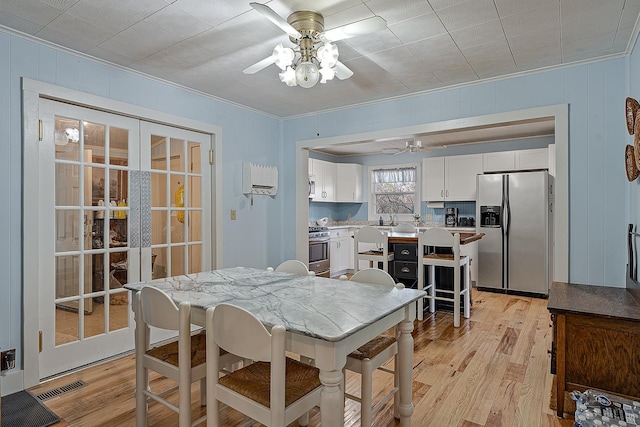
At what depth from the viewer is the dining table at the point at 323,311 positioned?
1.41m

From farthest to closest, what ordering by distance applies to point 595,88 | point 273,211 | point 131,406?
point 273,211 < point 595,88 < point 131,406

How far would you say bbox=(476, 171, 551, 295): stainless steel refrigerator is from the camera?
520 centimetres

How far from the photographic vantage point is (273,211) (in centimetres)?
453

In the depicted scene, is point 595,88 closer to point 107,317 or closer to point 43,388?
point 107,317

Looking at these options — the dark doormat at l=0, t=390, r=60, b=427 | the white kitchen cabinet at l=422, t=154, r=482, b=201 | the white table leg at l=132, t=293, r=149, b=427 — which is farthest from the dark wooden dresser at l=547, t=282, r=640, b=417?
the white kitchen cabinet at l=422, t=154, r=482, b=201

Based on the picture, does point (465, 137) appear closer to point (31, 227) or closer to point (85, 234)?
point (85, 234)

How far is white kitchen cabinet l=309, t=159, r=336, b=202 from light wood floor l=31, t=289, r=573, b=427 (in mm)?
3491

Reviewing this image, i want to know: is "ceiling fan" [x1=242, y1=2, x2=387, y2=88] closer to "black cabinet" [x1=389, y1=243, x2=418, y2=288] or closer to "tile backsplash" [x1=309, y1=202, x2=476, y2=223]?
"black cabinet" [x1=389, y1=243, x2=418, y2=288]

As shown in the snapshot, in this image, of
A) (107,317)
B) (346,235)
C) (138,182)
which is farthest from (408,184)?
(107,317)

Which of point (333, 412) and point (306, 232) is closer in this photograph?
point (333, 412)

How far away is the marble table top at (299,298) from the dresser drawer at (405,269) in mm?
2136

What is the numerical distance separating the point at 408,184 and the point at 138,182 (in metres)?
5.07

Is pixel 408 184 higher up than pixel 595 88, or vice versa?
pixel 595 88

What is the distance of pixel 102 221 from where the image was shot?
2971 millimetres
